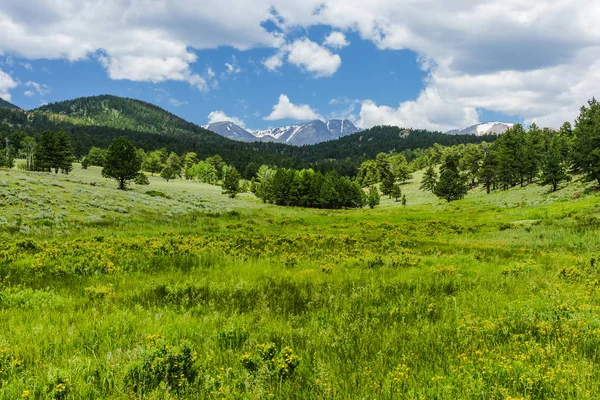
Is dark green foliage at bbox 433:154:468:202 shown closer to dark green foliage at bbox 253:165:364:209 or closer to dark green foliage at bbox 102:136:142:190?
dark green foliage at bbox 253:165:364:209

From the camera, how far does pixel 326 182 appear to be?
10300 cm

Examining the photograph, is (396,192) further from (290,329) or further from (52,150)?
(290,329)

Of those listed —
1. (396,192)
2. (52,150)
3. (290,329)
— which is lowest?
(290,329)

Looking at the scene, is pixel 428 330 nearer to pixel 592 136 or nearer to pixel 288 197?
pixel 592 136

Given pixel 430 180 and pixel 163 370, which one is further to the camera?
pixel 430 180

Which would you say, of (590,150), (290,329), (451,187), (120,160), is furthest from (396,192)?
(290,329)

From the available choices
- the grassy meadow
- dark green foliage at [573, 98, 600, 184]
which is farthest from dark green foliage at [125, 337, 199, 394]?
dark green foliage at [573, 98, 600, 184]

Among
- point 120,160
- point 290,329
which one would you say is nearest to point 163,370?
point 290,329

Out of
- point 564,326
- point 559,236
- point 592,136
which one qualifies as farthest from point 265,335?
point 592,136

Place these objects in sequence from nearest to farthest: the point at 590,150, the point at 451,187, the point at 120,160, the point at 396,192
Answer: the point at 120,160 → the point at 590,150 → the point at 451,187 → the point at 396,192

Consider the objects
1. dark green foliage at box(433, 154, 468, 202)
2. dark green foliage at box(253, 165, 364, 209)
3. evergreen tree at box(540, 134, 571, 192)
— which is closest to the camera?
evergreen tree at box(540, 134, 571, 192)

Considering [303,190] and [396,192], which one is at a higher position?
[396,192]

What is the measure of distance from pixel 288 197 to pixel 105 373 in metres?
98.2

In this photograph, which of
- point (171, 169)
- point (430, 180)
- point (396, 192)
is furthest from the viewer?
point (171, 169)
